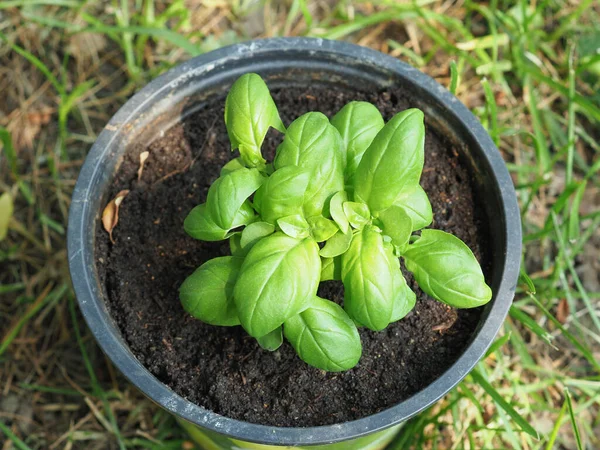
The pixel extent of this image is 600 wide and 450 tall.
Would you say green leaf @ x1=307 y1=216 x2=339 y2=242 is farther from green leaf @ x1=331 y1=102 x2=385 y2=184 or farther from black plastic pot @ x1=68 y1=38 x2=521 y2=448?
black plastic pot @ x1=68 y1=38 x2=521 y2=448

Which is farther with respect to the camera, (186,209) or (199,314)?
(186,209)

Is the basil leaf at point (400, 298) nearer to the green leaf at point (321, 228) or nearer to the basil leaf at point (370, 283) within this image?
the basil leaf at point (370, 283)

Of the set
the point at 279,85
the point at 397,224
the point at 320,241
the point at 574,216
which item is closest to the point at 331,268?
the point at 320,241

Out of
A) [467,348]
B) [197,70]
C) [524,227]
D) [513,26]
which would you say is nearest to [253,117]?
[197,70]

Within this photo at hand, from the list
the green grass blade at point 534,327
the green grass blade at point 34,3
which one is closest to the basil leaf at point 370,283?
the green grass blade at point 534,327

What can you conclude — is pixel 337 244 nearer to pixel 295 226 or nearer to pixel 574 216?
pixel 295 226

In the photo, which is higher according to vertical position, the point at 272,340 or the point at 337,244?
the point at 337,244

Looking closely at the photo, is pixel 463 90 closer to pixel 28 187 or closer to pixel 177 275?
pixel 177 275
